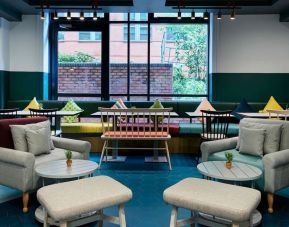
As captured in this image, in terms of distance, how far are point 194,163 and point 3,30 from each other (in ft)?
15.8

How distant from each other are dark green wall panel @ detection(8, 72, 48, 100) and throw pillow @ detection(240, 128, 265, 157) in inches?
193

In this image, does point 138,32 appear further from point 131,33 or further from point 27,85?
point 27,85

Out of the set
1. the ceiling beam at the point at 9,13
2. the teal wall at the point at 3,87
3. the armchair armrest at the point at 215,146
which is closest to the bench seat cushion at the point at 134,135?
the armchair armrest at the point at 215,146

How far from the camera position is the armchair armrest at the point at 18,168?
3180mm

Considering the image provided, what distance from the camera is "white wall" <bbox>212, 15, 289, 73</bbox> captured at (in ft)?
23.9

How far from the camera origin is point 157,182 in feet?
→ 14.1

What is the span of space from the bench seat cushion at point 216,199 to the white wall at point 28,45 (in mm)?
5623

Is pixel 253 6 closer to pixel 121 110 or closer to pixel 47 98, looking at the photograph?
pixel 121 110

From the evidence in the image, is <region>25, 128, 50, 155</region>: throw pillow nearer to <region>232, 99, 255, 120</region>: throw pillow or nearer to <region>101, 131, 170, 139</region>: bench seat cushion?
<region>101, 131, 170, 139</region>: bench seat cushion

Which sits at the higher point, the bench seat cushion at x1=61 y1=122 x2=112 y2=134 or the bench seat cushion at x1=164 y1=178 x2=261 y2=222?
the bench seat cushion at x1=61 y1=122 x2=112 y2=134

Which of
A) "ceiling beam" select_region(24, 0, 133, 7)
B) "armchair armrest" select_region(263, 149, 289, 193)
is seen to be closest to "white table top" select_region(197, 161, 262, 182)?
"armchair armrest" select_region(263, 149, 289, 193)

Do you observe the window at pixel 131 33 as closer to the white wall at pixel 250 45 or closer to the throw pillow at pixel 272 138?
the white wall at pixel 250 45

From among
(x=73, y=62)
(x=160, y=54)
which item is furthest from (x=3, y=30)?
(x=160, y=54)

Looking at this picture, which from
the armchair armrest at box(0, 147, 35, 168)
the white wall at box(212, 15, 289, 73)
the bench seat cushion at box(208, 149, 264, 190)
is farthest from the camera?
the white wall at box(212, 15, 289, 73)
